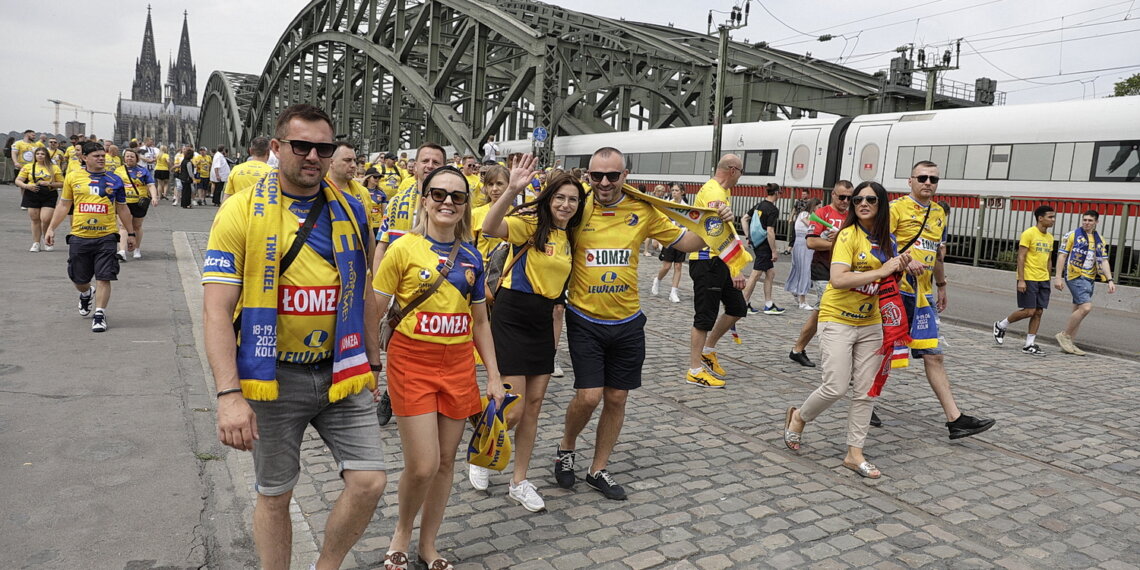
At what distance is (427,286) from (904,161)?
19345 mm

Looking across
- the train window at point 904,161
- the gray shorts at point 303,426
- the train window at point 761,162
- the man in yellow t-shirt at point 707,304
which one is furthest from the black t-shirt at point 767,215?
the train window at point 761,162

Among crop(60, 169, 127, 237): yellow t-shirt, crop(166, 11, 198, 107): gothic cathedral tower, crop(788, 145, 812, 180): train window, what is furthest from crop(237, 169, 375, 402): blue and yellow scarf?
crop(166, 11, 198, 107): gothic cathedral tower

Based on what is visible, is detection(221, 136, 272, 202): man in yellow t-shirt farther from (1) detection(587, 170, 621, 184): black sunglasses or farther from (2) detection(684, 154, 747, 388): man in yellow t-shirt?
(2) detection(684, 154, 747, 388): man in yellow t-shirt

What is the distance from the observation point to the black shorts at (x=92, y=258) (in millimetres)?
7852

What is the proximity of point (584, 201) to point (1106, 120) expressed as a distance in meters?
16.5

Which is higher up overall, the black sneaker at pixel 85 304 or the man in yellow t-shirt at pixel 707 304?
the man in yellow t-shirt at pixel 707 304

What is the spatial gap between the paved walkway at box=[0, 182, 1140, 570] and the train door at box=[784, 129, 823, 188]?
15309 millimetres

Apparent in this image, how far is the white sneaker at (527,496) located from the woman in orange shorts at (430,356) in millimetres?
738

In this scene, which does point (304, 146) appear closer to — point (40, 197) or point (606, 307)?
point (606, 307)

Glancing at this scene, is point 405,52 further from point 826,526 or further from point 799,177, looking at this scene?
point 826,526

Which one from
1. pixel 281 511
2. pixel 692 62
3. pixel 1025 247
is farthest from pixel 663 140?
pixel 281 511

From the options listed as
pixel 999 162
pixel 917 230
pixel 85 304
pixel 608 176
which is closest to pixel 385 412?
pixel 608 176

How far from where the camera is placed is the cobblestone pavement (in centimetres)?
372

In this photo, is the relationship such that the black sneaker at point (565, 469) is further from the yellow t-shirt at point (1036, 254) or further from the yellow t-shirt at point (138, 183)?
the yellow t-shirt at point (138, 183)
